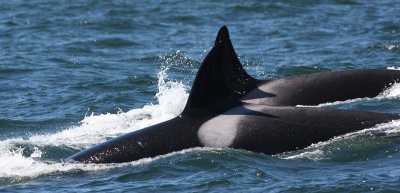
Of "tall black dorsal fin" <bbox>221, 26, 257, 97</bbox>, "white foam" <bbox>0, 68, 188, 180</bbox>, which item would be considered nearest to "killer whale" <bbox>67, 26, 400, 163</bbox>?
"tall black dorsal fin" <bbox>221, 26, 257, 97</bbox>

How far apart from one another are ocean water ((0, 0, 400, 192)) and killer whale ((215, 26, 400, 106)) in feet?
0.94

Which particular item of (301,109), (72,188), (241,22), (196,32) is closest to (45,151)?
(72,188)

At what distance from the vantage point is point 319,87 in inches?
806

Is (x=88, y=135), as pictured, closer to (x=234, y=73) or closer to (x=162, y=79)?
(x=234, y=73)

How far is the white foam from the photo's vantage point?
1605 centimetres

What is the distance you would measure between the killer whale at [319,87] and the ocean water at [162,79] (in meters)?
0.29

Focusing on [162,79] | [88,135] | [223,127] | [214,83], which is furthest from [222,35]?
[162,79]

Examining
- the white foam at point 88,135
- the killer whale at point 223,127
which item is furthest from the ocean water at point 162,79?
the killer whale at point 223,127

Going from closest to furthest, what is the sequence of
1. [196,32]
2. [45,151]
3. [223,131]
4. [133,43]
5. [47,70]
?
[223,131] < [45,151] < [47,70] < [133,43] < [196,32]

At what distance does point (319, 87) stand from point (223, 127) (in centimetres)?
485

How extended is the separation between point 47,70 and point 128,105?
5676mm

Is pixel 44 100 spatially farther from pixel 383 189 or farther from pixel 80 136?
pixel 383 189

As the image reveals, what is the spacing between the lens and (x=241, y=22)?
37.4m

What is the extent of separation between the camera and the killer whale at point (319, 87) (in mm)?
19812
